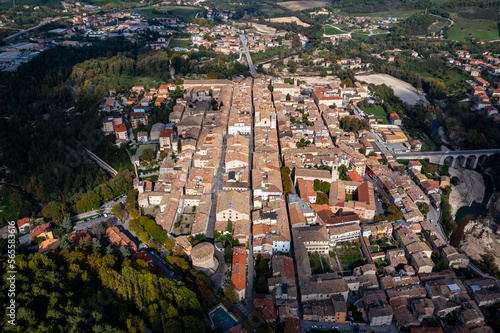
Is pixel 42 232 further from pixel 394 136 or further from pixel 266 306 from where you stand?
pixel 394 136

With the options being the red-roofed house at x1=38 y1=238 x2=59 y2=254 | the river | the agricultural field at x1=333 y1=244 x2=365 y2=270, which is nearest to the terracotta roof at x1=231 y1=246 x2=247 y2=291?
the agricultural field at x1=333 y1=244 x2=365 y2=270

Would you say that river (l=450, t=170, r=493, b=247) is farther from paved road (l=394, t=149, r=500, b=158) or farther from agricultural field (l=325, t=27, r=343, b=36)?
agricultural field (l=325, t=27, r=343, b=36)

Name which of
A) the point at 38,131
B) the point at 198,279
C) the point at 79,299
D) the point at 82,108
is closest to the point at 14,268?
the point at 79,299

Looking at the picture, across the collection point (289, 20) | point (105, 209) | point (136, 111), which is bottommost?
point (105, 209)

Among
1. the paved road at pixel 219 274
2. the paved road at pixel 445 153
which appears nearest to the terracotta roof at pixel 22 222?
the paved road at pixel 219 274

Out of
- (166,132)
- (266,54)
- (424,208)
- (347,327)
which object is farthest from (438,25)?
(347,327)

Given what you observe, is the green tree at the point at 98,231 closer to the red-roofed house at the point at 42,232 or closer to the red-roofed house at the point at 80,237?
the red-roofed house at the point at 80,237

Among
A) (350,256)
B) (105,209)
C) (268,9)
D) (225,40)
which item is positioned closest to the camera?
(350,256)

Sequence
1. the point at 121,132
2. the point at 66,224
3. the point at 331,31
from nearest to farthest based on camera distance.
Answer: the point at 66,224
the point at 121,132
the point at 331,31
